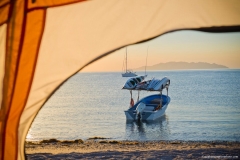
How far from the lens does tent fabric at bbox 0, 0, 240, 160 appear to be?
1.49 m

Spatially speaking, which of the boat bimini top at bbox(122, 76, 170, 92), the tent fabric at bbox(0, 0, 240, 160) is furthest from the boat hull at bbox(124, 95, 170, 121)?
the tent fabric at bbox(0, 0, 240, 160)

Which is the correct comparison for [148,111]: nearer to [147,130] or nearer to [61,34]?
[147,130]

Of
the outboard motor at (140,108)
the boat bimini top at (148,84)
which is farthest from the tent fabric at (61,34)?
the outboard motor at (140,108)

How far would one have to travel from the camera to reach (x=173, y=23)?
5.21ft

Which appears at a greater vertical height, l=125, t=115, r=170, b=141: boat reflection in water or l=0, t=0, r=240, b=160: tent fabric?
l=0, t=0, r=240, b=160: tent fabric

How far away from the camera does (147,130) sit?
1258cm

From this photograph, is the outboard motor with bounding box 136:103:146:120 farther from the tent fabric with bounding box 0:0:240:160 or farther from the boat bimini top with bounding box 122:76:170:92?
the tent fabric with bounding box 0:0:240:160

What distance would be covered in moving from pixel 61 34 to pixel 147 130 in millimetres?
11479

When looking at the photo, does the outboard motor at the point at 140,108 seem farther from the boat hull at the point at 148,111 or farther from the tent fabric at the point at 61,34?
the tent fabric at the point at 61,34

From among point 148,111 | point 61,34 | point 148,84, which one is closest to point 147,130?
point 148,111

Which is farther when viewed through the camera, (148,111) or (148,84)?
(148,111)

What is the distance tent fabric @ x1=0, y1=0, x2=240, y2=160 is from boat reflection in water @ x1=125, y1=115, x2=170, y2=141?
9.96m

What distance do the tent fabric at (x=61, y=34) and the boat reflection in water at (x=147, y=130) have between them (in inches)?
392

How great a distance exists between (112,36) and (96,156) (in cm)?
511
